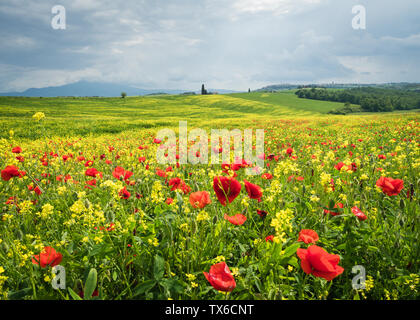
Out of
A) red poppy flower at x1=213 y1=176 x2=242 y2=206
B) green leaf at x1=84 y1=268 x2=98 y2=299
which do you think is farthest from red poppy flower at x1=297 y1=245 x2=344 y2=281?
green leaf at x1=84 y1=268 x2=98 y2=299

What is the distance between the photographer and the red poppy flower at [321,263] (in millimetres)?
956

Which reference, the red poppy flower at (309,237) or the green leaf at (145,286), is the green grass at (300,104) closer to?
the red poppy flower at (309,237)

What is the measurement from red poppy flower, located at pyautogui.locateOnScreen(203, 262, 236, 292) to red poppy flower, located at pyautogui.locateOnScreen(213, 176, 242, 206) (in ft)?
1.68

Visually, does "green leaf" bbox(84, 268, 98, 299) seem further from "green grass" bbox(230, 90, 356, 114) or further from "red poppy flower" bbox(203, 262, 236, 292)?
"green grass" bbox(230, 90, 356, 114)

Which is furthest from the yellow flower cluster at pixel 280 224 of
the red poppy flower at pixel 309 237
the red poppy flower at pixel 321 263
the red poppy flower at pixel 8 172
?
the red poppy flower at pixel 8 172

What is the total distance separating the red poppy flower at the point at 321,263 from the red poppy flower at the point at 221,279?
0.35 m

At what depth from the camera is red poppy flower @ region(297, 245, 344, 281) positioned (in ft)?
3.14

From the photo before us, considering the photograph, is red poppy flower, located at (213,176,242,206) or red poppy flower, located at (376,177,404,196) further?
red poppy flower, located at (376,177,404,196)

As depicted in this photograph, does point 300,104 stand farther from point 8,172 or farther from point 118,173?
point 8,172

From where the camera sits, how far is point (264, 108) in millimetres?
45875

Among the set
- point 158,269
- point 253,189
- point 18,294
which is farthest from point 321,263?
point 18,294
